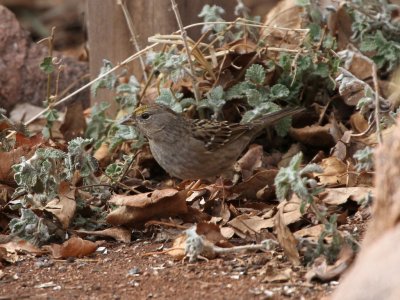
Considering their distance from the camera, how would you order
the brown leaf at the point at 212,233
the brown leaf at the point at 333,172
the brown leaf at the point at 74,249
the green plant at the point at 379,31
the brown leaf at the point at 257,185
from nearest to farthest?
the brown leaf at the point at 212,233, the brown leaf at the point at 74,249, the brown leaf at the point at 333,172, the brown leaf at the point at 257,185, the green plant at the point at 379,31

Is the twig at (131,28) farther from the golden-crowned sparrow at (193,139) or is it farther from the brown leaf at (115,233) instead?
the brown leaf at (115,233)

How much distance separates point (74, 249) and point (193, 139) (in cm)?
134

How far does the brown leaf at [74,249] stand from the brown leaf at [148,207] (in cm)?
27

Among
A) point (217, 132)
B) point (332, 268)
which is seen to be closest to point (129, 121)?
point (217, 132)

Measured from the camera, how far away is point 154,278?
4.11 metres

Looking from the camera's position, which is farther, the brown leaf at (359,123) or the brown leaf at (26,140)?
the brown leaf at (359,123)

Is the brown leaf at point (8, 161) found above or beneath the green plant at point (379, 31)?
beneath

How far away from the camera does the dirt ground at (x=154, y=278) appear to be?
12.5 ft

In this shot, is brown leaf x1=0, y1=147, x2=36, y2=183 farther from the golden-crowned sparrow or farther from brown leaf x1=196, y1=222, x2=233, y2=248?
brown leaf x1=196, y1=222, x2=233, y2=248

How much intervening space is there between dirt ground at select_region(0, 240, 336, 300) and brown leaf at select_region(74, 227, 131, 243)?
17 cm

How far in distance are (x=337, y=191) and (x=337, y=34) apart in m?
1.67

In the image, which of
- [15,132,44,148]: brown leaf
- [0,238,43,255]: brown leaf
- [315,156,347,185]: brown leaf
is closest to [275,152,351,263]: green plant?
[315,156,347,185]: brown leaf

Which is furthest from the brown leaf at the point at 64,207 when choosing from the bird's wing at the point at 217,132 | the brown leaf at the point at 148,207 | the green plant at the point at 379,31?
the green plant at the point at 379,31

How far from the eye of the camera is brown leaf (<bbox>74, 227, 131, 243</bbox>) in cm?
479
